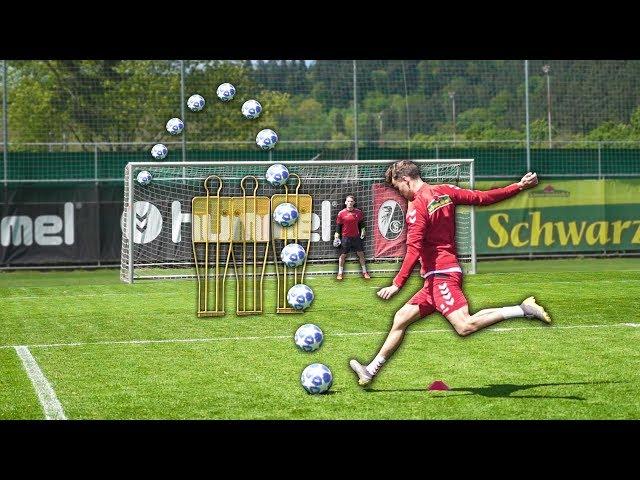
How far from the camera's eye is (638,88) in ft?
100

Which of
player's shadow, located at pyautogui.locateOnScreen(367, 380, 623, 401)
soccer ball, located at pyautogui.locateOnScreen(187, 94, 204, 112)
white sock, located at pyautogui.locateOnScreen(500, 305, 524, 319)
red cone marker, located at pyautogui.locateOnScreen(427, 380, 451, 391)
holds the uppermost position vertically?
soccer ball, located at pyautogui.locateOnScreen(187, 94, 204, 112)

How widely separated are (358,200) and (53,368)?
1431 cm

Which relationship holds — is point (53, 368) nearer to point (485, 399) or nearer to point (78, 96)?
point (485, 399)

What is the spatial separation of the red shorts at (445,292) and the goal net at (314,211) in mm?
13560

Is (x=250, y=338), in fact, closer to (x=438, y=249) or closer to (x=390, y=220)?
(x=438, y=249)

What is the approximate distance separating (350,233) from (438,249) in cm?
1408

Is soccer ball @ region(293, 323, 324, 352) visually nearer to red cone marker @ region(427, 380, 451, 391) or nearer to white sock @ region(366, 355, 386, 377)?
white sock @ region(366, 355, 386, 377)

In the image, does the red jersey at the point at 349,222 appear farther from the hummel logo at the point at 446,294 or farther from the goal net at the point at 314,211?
the hummel logo at the point at 446,294

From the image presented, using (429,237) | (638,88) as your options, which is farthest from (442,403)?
(638,88)

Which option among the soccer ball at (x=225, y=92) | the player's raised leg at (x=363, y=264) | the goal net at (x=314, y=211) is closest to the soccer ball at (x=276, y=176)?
the soccer ball at (x=225, y=92)

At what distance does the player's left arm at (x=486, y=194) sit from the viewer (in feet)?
29.6

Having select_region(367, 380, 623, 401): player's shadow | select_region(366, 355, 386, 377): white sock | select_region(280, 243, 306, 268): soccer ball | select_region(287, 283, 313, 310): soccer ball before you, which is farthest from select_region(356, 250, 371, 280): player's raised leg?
select_region(287, 283, 313, 310): soccer ball

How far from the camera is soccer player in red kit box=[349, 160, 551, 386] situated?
8.98m

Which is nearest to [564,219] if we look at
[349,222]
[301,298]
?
[349,222]
